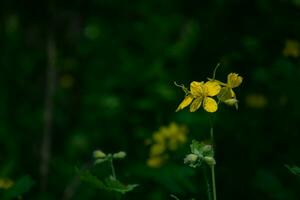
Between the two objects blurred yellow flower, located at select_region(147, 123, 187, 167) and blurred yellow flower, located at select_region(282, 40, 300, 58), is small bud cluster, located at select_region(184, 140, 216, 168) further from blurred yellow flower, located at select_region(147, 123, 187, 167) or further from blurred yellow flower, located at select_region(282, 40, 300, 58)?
blurred yellow flower, located at select_region(282, 40, 300, 58)

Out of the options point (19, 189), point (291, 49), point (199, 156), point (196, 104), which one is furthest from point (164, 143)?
point (199, 156)

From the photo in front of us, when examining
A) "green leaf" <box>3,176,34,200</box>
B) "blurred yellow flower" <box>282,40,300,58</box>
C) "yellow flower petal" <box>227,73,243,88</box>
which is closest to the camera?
"yellow flower petal" <box>227,73,243,88</box>

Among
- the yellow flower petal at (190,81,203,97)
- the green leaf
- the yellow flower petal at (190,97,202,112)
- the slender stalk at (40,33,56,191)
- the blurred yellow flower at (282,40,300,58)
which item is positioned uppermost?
the slender stalk at (40,33,56,191)

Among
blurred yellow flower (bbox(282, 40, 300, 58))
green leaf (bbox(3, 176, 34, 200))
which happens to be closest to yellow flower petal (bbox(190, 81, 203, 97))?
green leaf (bbox(3, 176, 34, 200))

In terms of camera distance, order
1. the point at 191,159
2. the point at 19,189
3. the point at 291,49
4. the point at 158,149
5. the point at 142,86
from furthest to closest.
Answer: the point at 142,86, the point at 291,49, the point at 158,149, the point at 19,189, the point at 191,159

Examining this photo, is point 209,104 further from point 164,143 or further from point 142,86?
point 142,86

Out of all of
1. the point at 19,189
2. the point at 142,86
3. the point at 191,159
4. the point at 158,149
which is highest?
the point at 142,86
